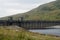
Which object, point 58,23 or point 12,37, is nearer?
point 12,37

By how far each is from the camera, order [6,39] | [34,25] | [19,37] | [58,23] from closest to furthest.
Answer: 1. [6,39]
2. [19,37]
3. [58,23]
4. [34,25]

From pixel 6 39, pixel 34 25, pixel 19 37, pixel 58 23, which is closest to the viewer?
pixel 6 39

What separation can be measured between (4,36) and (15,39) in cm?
118

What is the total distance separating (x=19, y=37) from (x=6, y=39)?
83.4 inches

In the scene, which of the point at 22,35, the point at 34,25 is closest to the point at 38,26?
the point at 34,25

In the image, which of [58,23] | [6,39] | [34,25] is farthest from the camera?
[34,25]

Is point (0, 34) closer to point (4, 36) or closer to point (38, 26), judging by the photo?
point (4, 36)

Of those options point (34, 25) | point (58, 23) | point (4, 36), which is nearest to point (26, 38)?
point (4, 36)

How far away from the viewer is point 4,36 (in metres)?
25.7

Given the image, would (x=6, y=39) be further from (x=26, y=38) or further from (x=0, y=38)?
(x=26, y=38)

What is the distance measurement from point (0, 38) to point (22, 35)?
9.81 feet

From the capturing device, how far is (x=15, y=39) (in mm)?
25641

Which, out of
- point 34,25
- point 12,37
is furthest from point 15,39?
point 34,25

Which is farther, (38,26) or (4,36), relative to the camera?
(38,26)
